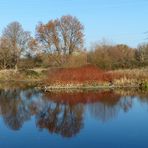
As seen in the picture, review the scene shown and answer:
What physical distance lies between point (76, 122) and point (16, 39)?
37973mm

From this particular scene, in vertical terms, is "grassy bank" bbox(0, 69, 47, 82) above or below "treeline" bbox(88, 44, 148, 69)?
below

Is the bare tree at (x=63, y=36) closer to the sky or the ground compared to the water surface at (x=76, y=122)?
closer to the sky

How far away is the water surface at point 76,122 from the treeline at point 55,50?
20741mm

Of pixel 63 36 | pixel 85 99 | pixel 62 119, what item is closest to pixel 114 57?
pixel 63 36

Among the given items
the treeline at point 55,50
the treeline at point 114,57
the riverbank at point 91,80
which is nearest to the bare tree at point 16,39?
the treeline at point 55,50

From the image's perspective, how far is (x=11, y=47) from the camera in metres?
50.6

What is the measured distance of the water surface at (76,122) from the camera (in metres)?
11.3

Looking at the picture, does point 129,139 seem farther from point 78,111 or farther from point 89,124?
point 78,111

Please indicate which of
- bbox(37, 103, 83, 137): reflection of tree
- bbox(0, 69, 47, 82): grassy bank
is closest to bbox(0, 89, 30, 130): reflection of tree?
bbox(37, 103, 83, 137): reflection of tree

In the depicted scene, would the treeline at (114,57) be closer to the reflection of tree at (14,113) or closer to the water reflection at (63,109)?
the water reflection at (63,109)

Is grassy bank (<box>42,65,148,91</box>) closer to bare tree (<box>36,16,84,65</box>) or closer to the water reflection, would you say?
the water reflection

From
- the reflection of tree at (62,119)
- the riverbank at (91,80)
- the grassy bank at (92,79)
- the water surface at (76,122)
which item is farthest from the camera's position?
the grassy bank at (92,79)

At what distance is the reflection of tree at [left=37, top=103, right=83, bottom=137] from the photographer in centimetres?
1330

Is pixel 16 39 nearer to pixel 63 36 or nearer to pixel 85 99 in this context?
pixel 63 36
